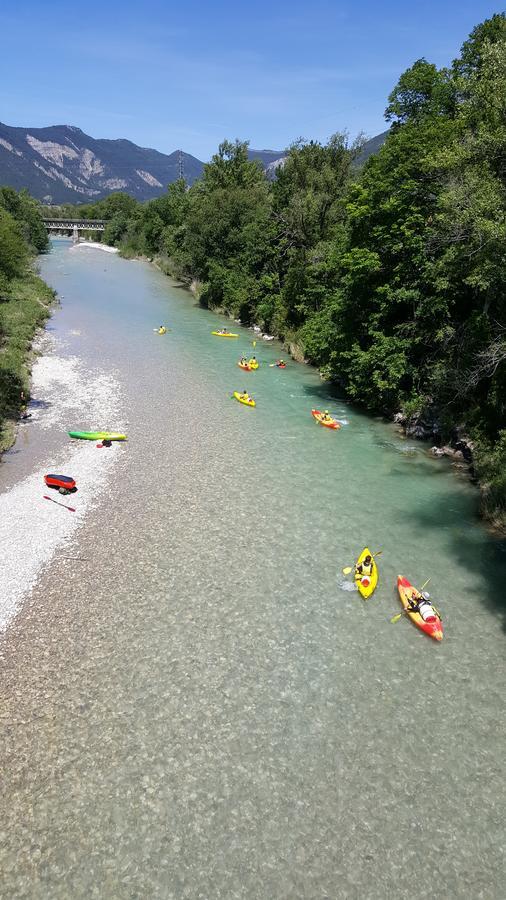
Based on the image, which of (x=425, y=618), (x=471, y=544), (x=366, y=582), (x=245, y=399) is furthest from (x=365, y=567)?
(x=245, y=399)

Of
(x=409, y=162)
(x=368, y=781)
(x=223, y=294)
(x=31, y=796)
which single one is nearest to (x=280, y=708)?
(x=368, y=781)

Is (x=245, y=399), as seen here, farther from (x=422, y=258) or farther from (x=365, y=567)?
(x=365, y=567)

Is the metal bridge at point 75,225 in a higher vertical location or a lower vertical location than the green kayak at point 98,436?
higher

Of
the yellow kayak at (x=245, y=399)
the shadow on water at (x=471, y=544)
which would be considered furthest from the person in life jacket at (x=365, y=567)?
the yellow kayak at (x=245, y=399)

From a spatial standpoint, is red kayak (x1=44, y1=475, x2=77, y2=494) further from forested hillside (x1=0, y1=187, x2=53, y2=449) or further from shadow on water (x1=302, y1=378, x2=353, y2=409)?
shadow on water (x1=302, y1=378, x2=353, y2=409)

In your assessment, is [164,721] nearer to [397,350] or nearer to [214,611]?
[214,611]

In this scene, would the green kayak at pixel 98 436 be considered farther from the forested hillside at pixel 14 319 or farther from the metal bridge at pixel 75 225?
the metal bridge at pixel 75 225

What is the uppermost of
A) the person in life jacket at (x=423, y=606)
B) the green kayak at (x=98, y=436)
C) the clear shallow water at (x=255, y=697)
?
the person in life jacket at (x=423, y=606)

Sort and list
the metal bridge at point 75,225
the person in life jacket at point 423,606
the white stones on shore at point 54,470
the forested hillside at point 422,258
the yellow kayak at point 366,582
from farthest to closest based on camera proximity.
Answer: the metal bridge at point 75,225 < the forested hillside at point 422,258 < the white stones on shore at point 54,470 < the yellow kayak at point 366,582 < the person in life jacket at point 423,606
